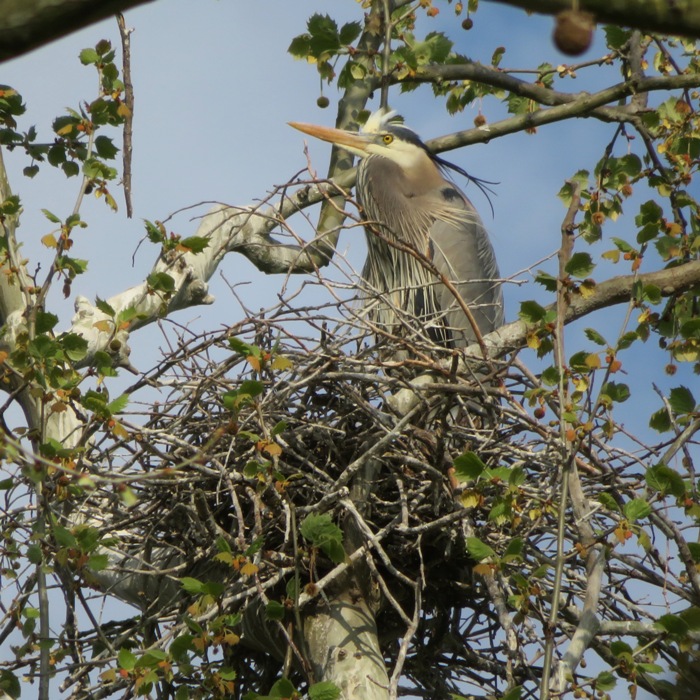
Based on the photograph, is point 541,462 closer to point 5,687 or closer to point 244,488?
point 244,488

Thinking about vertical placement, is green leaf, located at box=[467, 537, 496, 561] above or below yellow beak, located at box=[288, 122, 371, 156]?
below

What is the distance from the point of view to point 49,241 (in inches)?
103

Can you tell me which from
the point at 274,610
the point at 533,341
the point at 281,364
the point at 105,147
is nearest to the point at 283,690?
the point at 274,610

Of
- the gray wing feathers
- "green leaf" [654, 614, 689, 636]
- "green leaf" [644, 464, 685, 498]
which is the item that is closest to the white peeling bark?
"green leaf" [654, 614, 689, 636]

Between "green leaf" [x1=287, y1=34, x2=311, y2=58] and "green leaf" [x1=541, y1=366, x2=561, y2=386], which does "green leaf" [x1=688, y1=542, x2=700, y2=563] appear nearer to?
"green leaf" [x1=541, y1=366, x2=561, y2=386]

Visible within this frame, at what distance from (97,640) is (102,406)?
3.01ft

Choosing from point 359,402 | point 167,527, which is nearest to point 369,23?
point 359,402

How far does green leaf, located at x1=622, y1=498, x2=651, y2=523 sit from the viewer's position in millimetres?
2109

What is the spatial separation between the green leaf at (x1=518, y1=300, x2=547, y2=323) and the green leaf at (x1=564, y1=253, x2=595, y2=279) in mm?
122

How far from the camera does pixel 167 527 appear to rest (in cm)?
306

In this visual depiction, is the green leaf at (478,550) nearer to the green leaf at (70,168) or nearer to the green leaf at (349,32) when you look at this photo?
the green leaf at (70,168)

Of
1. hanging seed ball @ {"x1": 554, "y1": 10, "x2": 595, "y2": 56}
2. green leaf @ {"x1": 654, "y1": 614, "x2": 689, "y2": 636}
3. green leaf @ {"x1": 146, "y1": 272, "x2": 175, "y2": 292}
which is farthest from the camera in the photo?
green leaf @ {"x1": 146, "y1": 272, "x2": 175, "y2": 292}

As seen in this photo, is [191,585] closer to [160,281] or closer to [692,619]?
[160,281]

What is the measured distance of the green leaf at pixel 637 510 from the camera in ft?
6.92
